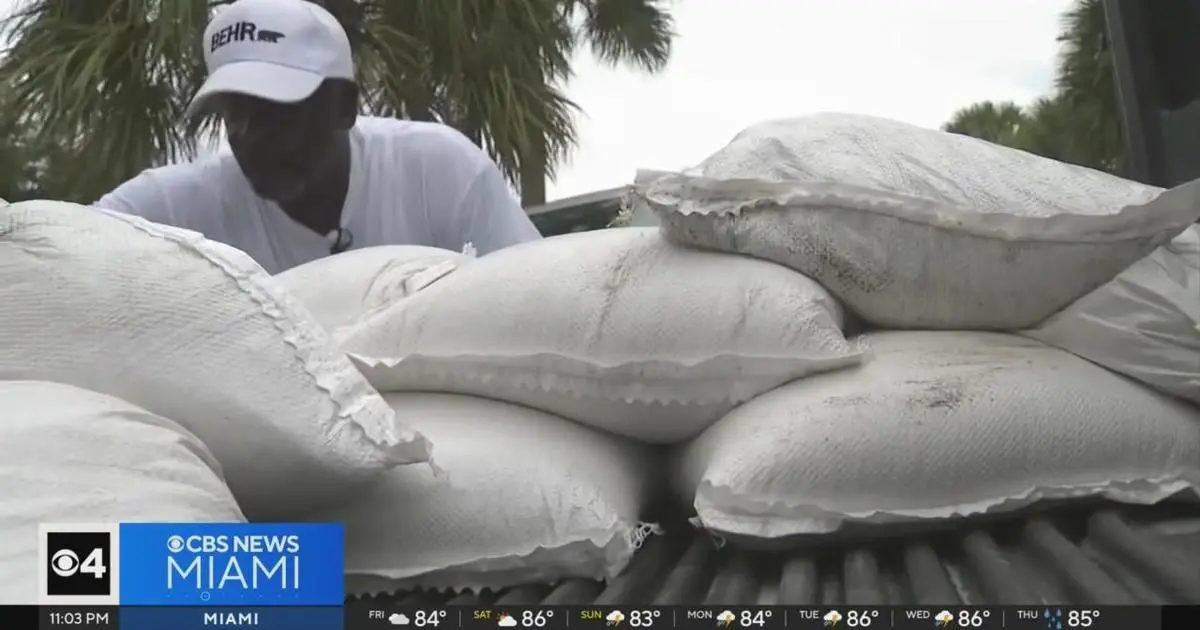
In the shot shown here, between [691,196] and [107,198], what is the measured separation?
74cm

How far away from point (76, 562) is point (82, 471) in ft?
0.17

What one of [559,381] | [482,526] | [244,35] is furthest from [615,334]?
[244,35]

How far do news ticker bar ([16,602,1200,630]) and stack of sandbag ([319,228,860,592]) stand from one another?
0.07 meters

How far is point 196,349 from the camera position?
2.08ft

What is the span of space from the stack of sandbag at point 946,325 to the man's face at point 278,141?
54 centimetres

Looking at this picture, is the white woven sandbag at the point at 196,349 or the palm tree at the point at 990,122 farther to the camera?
the palm tree at the point at 990,122

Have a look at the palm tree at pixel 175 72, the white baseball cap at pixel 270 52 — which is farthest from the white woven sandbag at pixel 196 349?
the palm tree at pixel 175 72

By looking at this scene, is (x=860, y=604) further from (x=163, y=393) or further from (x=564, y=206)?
(x=564, y=206)

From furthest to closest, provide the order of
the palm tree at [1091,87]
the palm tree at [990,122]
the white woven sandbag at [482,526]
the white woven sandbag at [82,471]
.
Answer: the palm tree at [1091,87] < the palm tree at [990,122] < the white woven sandbag at [482,526] < the white woven sandbag at [82,471]

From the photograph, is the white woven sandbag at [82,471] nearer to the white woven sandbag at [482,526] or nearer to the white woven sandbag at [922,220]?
the white woven sandbag at [482,526]

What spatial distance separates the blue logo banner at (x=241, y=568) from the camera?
597 millimetres

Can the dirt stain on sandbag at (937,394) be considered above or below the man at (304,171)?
below

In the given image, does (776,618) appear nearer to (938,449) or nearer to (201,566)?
(938,449)

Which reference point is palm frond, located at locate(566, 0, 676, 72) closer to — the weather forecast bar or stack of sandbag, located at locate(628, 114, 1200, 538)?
stack of sandbag, located at locate(628, 114, 1200, 538)
